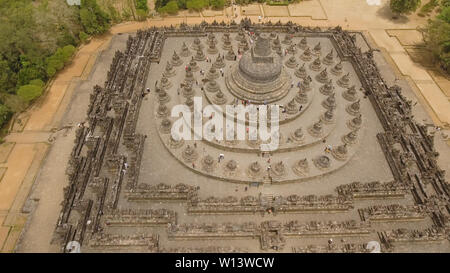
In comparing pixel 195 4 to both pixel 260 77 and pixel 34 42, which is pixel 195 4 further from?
pixel 260 77

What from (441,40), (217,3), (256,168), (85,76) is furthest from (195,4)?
(441,40)

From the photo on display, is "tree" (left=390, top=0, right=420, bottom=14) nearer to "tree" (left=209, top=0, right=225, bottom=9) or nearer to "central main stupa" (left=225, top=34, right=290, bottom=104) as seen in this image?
"tree" (left=209, top=0, right=225, bottom=9)

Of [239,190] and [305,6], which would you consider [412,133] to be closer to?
[239,190]

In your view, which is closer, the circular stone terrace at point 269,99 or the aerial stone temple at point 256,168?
the aerial stone temple at point 256,168

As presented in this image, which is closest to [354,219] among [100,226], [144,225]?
[144,225]

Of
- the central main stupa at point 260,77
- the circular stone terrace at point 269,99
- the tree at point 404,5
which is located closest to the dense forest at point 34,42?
the circular stone terrace at point 269,99

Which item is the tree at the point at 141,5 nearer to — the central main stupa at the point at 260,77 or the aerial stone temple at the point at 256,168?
the aerial stone temple at the point at 256,168

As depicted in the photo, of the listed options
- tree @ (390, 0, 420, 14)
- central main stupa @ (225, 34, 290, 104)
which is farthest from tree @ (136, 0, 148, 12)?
tree @ (390, 0, 420, 14)
